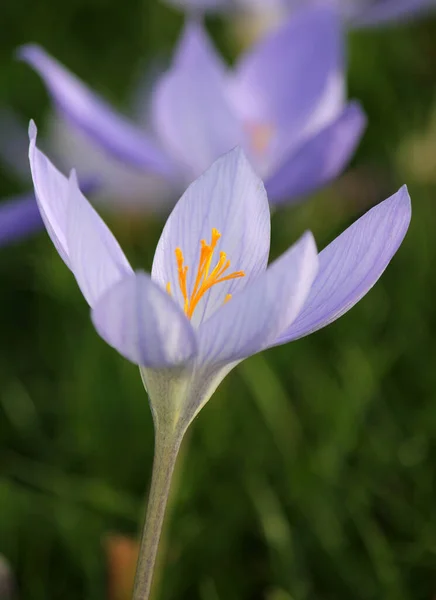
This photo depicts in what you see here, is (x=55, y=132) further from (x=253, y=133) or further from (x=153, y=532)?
(x=153, y=532)

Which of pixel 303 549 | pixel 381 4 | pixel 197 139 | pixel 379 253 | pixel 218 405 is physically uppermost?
pixel 381 4

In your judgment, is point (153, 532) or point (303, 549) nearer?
point (153, 532)

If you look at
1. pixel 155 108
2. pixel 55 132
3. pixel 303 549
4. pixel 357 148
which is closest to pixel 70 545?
pixel 303 549

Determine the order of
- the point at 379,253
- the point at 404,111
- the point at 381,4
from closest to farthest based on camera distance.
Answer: the point at 379,253, the point at 381,4, the point at 404,111

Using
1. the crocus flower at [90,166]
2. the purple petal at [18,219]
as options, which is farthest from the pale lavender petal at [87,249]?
the crocus flower at [90,166]

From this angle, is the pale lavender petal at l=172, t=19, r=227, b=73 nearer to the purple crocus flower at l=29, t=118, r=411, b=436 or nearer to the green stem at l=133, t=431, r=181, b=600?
the purple crocus flower at l=29, t=118, r=411, b=436

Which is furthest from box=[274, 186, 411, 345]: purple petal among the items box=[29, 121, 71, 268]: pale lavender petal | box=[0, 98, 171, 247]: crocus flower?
box=[0, 98, 171, 247]: crocus flower

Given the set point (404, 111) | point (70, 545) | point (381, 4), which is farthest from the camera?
point (404, 111)

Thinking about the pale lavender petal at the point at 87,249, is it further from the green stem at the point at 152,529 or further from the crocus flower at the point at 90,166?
the crocus flower at the point at 90,166
